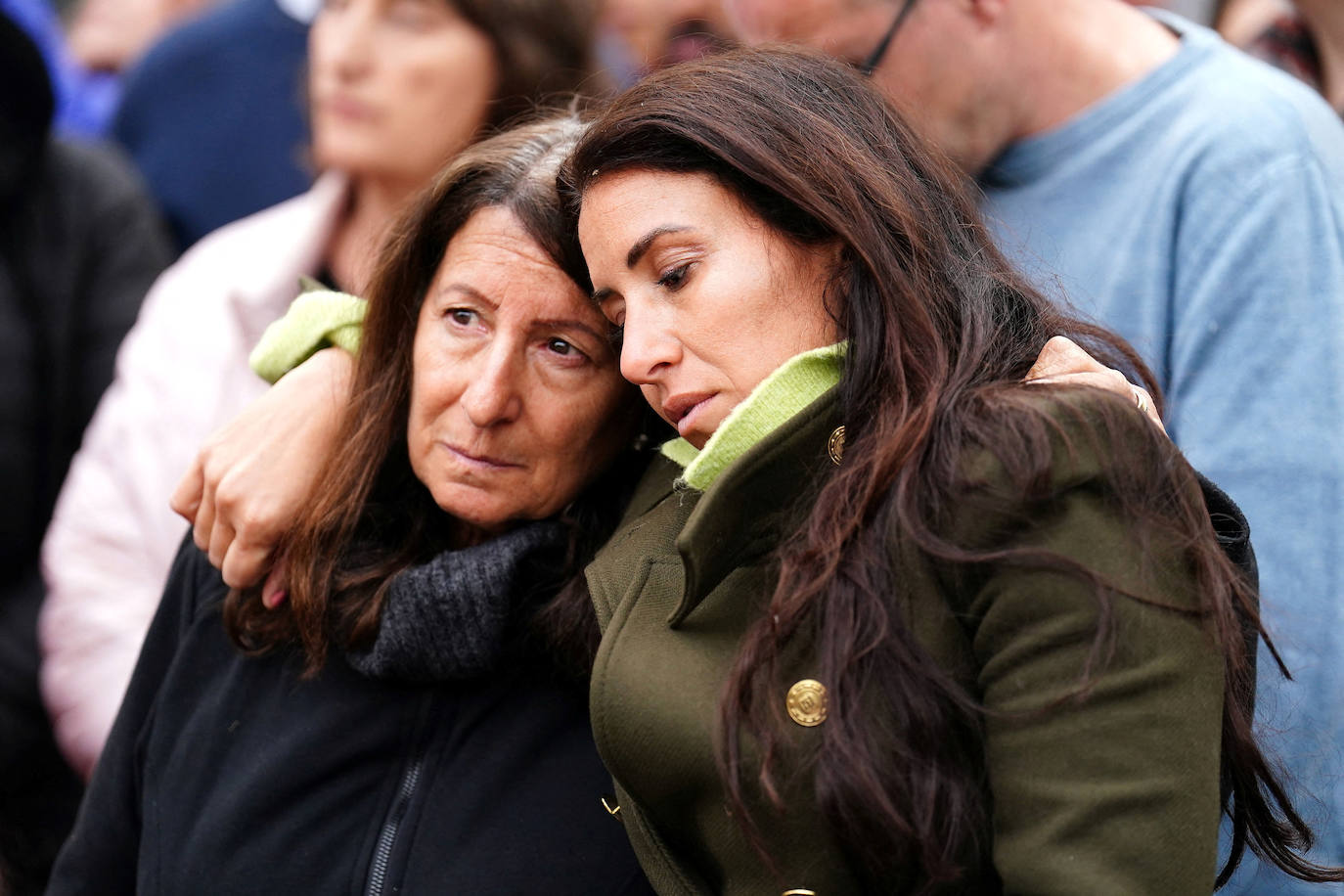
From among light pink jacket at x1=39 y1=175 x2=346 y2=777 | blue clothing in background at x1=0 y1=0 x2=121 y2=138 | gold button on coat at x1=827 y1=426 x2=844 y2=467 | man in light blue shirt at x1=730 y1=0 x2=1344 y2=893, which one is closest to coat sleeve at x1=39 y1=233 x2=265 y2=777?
light pink jacket at x1=39 y1=175 x2=346 y2=777

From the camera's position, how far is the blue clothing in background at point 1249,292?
2068 mm

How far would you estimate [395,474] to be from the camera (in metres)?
2.29

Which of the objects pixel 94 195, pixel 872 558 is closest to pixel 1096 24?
pixel 872 558

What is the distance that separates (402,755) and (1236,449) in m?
1.32

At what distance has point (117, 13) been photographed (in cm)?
543

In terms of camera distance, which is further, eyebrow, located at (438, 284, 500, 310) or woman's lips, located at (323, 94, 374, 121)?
woman's lips, located at (323, 94, 374, 121)

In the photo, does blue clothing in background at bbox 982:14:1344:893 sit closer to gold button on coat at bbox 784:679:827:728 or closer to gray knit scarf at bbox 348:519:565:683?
gold button on coat at bbox 784:679:827:728

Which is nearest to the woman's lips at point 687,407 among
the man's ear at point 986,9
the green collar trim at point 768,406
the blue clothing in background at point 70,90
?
the green collar trim at point 768,406

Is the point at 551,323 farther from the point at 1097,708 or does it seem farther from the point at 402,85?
the point at 402,85

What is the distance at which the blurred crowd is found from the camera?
213 centimetres

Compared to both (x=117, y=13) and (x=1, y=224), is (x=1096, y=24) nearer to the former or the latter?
(x=1, y=224)

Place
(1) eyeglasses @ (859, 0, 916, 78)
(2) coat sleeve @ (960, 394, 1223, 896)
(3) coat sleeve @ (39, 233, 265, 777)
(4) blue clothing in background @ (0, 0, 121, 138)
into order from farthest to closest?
(4) blue clothing in background @ (0, 0, 121, 138)
(3) coat sleeve @ (39, 233, 265, 777)
(1) eyeglasses @ (859, 0, 916, 78)
(2) coat sleeve @ (960, 394, 1223, 896)

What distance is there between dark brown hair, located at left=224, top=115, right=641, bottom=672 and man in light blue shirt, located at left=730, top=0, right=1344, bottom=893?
56 cm

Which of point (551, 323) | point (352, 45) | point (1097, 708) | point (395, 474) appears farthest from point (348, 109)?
point (1097, 708)
